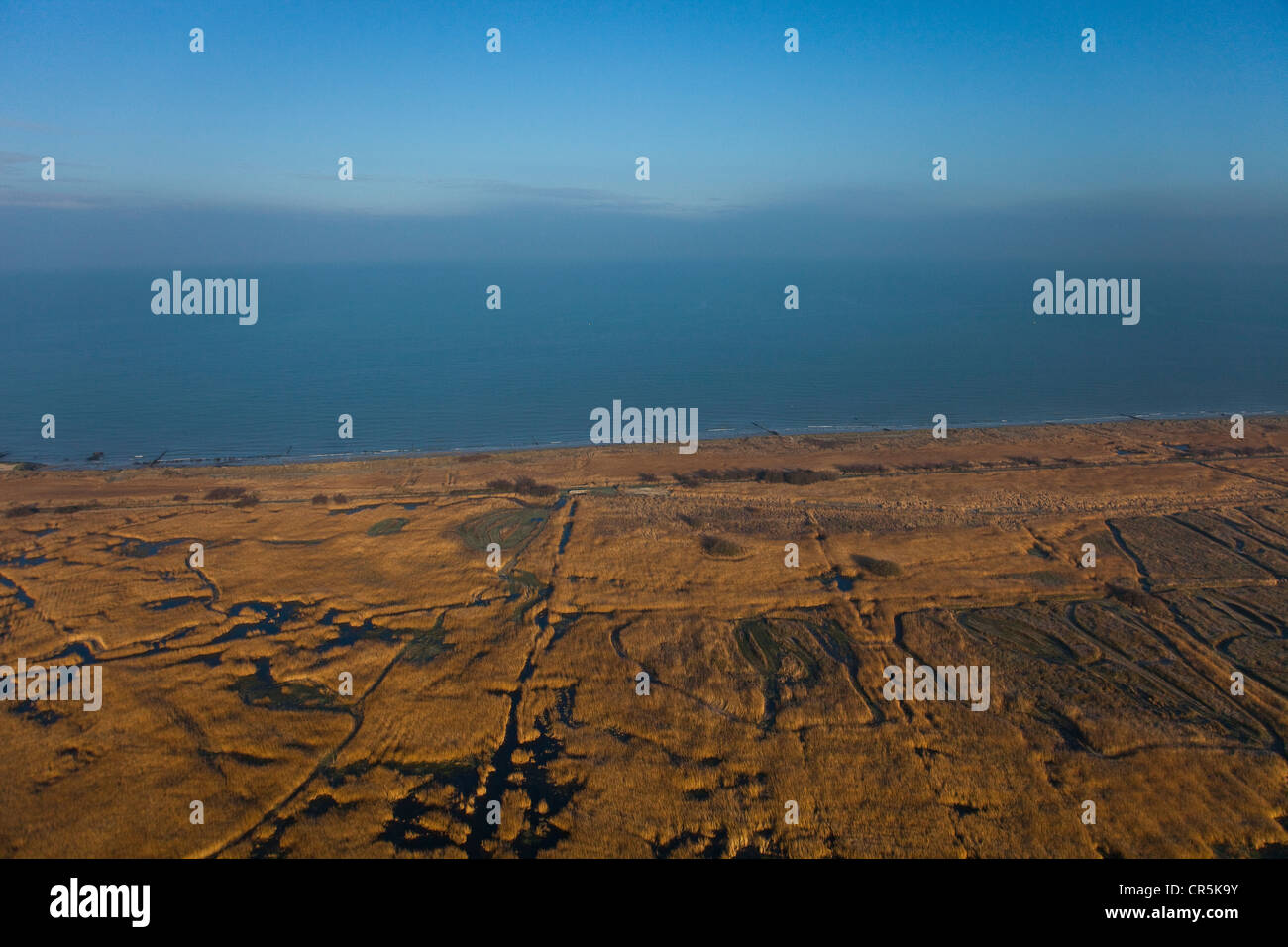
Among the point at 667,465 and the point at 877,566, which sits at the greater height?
the point at 667,465

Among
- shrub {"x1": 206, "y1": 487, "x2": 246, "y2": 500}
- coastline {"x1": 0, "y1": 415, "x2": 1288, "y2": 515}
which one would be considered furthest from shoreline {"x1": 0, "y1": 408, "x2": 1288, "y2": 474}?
shrub {"x1": 206, "y1": 487, "x2": 246, "y2": 500}

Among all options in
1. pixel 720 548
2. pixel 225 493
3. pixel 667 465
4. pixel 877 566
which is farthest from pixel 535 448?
pixel 877 566

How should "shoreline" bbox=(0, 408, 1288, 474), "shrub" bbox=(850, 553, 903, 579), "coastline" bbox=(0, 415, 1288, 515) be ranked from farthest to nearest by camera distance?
"shoreline" bbox=(0, 408, 1288, 474), "coastline" bbox=(0, 415, 1288, 515), "shrub" bbox=(850, 553, 903, 579)

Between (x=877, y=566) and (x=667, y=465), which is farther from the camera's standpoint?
(x=667, y=465)

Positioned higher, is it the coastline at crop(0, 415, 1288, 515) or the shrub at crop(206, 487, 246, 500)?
the coastline at crop(0, 415, 1288, 515)

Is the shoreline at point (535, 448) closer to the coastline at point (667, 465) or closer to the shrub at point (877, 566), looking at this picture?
the coastline at point (667, 465)

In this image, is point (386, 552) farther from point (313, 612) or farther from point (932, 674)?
point (932, 674)

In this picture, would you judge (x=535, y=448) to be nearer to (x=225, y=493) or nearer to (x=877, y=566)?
(x=225, y=493)

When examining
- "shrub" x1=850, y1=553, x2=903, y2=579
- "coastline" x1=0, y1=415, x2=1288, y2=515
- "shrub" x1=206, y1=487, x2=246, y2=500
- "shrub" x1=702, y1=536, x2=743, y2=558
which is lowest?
"shrub" x1=850, y1=553, x2=903, y2=579

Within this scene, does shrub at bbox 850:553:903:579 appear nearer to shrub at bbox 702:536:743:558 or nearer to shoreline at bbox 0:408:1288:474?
shrub at bbox 702:536:743:558
